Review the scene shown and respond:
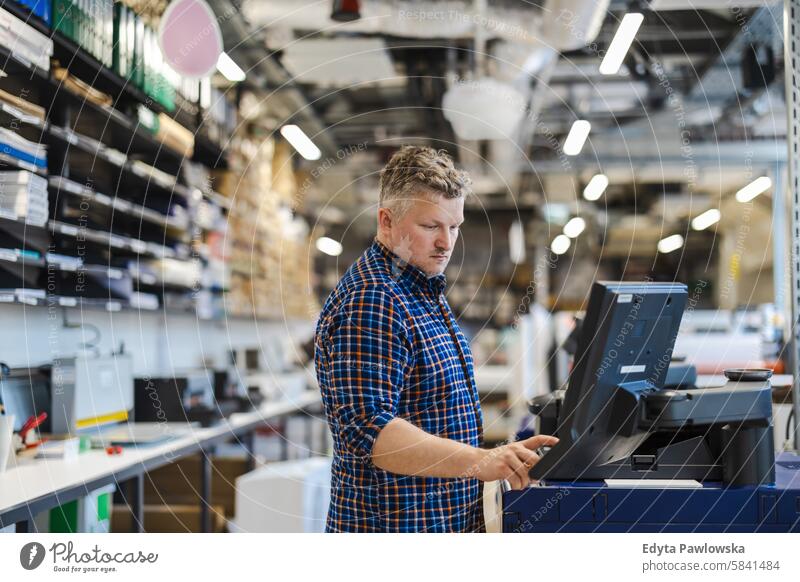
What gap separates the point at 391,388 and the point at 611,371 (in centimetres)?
41

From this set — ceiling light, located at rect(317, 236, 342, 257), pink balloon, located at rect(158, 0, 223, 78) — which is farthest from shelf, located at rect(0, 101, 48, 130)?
ceiling light, located at rect(317, 236, 342, 257)

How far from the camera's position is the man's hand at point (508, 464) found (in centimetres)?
145

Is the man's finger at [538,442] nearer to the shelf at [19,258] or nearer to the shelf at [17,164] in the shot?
the shelf at [19,258]

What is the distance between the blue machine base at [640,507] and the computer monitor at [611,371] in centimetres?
5

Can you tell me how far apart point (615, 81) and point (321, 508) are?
4.22 metres

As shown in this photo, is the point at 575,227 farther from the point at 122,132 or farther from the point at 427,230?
the point at 427,230

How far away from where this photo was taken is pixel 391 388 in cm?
157

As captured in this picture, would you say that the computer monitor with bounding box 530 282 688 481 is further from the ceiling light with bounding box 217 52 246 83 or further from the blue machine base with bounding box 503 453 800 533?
the ceiling light with bounding box 217 52 246 83

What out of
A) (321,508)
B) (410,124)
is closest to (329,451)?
(321,508)

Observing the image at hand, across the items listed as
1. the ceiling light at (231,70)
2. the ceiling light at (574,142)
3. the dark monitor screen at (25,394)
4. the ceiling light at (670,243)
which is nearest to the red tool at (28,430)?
the dark monitor screen at (25,394)

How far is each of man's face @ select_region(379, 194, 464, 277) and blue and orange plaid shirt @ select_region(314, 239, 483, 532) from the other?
0.03m

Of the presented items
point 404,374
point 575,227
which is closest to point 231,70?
point 404,374

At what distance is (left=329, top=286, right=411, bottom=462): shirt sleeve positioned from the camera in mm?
1536
